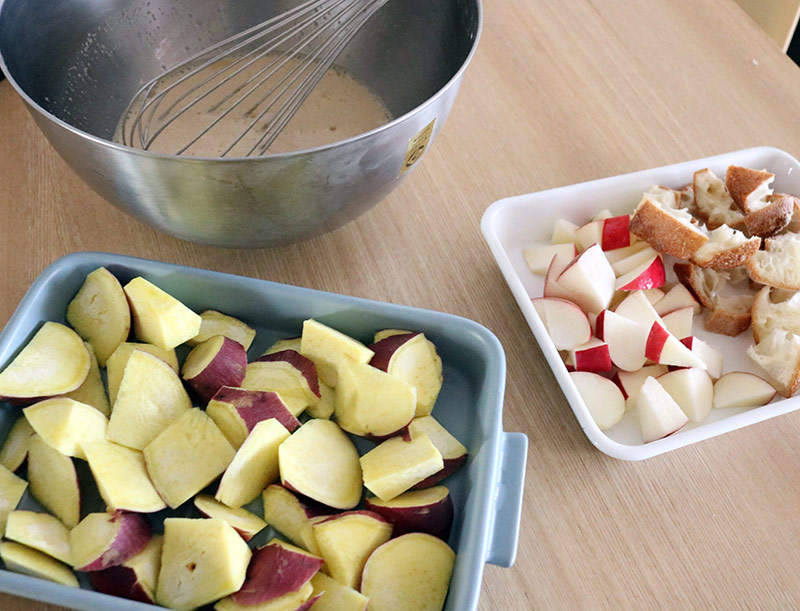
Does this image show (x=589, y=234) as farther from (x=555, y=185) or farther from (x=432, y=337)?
(x=432, y=337)

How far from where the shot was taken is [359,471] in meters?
0.52

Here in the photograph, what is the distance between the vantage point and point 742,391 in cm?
62

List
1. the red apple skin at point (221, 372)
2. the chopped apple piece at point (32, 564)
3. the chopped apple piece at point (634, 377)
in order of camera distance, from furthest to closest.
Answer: the chopped apple piece at point (634, 377)
the red apple skin at point (221, 372)
the chopped apple piece at point (32, 564)

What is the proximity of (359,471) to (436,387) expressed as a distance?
0.29 feet

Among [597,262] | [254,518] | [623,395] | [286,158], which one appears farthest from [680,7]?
[254,518]

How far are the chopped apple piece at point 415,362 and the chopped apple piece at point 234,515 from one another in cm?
14

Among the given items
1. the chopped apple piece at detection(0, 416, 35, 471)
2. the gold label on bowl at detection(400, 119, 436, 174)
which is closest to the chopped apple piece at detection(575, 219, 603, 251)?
the gold label on bowl at detection(400, 119, 436, 174)

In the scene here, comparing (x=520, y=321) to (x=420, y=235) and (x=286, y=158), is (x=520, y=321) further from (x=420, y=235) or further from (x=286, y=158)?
(x=286, y=158)

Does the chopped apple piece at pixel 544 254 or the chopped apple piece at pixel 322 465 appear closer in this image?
the chopped apple piece at pixel 322 465

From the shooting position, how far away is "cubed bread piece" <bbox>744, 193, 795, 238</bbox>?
0.69m

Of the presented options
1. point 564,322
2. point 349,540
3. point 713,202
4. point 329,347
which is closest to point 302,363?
point 329,347

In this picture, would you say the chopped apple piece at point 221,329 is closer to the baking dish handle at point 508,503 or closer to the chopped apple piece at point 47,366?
the chopped apple piece at point 47,366

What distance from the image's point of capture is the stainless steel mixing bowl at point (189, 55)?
51 centimetres

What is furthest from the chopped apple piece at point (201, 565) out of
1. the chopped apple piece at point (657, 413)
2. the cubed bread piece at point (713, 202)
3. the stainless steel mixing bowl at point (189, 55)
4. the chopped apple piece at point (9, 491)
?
the cubed bread piece at point (713, 202)
